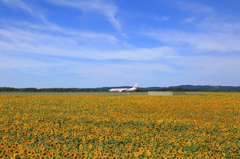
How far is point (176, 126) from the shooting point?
1720 centimetres

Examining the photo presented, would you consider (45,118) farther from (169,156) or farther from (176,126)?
(169,156)

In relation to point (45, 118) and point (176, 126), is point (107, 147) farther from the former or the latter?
point (45, 118)

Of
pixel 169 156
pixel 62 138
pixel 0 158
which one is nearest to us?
pixel 0 158

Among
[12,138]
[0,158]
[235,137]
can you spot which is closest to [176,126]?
[235,137]

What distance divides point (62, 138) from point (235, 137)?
8738 millimetres

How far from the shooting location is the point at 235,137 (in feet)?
43.7

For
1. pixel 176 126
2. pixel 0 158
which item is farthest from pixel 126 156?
pixel 176 126

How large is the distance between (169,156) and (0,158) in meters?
5.48

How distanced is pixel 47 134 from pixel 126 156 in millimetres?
5429

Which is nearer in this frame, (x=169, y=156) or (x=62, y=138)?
(x=169, y=156)

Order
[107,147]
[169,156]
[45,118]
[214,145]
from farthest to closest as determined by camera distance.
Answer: [45,118]
[214,145]
[107,147]
[169,156]

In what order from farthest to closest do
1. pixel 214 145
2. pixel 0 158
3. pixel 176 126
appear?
pixel 176 126 < pixel 214 145 < pixel 0 158

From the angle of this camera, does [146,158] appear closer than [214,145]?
Yes

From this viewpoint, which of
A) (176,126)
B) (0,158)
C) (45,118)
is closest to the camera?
(0,158)
